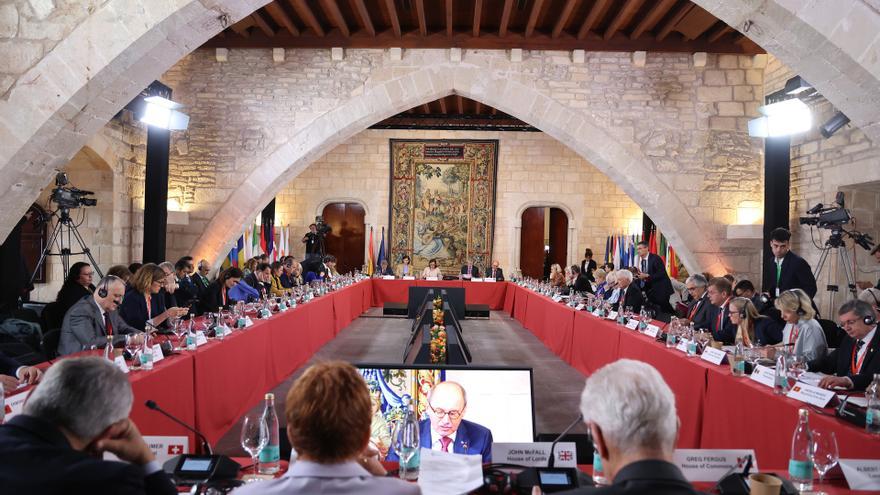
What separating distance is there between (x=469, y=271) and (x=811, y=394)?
10077mm

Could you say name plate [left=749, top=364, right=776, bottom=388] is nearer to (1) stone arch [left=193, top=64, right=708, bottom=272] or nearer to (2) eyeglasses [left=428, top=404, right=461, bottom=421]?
(2) eyeglasses [left=428, top=404, right=461, bottom=421]

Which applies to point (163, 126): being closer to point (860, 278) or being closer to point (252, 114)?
point (252, 114)

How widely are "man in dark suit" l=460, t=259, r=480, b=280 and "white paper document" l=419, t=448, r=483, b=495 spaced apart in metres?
10.0

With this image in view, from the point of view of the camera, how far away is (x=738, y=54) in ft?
27.9

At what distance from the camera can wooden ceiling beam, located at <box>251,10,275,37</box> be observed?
771 centimetres

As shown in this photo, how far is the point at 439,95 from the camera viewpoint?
905 cm

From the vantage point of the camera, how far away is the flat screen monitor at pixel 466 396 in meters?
1.75

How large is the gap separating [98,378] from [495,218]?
1258cm

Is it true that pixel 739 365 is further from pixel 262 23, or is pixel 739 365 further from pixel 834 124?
pixel 262 23

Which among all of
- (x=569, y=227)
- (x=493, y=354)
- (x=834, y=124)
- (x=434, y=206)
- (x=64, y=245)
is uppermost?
(x=834, y=124)

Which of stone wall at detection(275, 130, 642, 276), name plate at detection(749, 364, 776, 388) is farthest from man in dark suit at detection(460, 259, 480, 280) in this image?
name plate at detection(749, 364, 776, 388)

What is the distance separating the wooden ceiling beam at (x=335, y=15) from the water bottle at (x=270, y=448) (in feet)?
21.5

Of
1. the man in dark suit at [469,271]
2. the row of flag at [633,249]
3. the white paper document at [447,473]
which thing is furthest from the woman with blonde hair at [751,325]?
the man in dark suit at [469,271]

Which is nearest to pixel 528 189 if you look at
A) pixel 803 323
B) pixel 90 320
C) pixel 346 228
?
pixel 346 228
